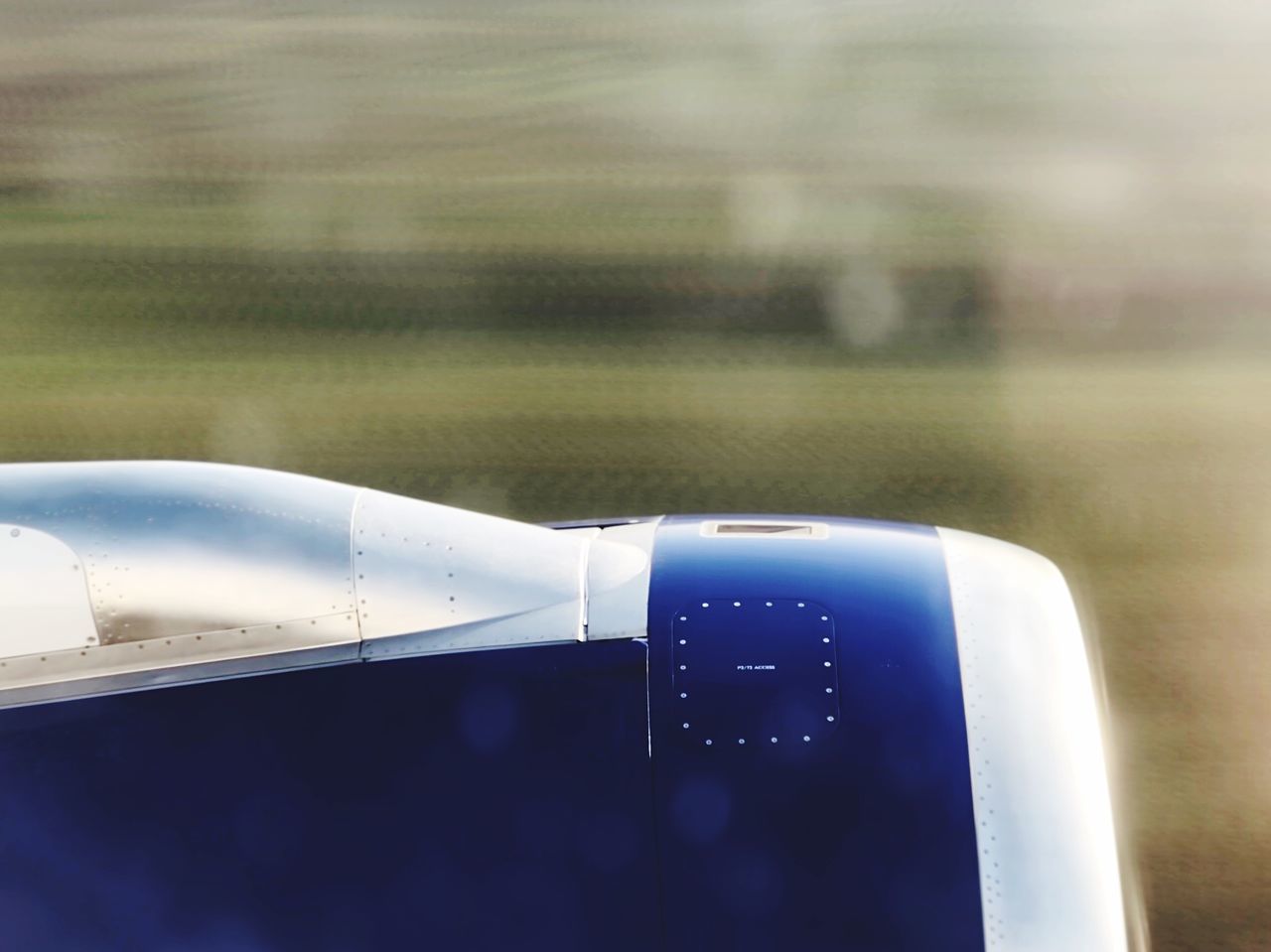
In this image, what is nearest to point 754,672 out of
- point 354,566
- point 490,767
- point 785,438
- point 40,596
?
point 490,767

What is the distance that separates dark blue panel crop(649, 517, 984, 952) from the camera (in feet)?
6.06

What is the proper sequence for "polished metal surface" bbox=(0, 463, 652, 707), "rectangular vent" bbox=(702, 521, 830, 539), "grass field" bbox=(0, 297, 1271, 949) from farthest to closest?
"grass field" bbox=(0, 297, 1271, 949) → "rectangular vent" bbox=(702, 521, 830, 539) → "polished metal surface" bbox=(0, 463, 652, 707)

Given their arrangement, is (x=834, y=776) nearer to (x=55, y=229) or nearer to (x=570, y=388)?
(x=570, y=388)

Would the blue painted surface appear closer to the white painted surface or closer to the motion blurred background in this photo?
the white painted surface

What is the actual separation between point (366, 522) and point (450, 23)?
Answer: 732cm

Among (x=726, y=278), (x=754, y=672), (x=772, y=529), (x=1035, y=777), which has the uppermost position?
(x=726, y=278)

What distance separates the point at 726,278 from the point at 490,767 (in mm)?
4728

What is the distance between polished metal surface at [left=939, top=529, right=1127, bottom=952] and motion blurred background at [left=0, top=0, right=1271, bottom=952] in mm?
1523

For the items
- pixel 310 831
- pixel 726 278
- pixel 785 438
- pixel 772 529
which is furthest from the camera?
pixel 726 278

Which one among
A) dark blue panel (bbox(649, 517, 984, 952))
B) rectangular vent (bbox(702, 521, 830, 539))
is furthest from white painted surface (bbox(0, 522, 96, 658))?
rectangular vent (bbox(702, 521, 830, 539))

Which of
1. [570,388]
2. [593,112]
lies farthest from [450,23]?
[570,388]

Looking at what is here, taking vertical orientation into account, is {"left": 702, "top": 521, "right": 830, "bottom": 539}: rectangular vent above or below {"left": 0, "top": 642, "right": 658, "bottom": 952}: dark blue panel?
above

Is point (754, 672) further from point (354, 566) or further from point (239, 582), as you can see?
point (239, 582)

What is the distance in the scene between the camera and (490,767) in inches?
74.2
